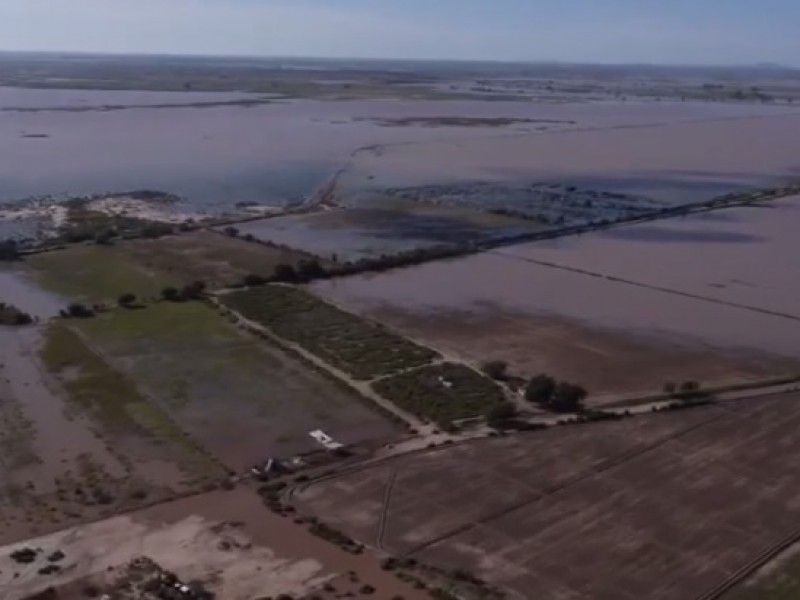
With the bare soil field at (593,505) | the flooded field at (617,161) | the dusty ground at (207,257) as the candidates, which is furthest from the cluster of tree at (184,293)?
the flooded field at (617,161)

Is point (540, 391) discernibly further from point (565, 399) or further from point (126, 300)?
point (126, 300)

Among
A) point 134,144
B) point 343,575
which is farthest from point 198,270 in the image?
point 134,144

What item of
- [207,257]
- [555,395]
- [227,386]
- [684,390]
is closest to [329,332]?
[227,386]

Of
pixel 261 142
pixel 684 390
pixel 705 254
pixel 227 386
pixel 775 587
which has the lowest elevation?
pixel 227 386

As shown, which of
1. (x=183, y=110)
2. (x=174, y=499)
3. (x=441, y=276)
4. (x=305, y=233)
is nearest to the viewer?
(x=174, y=499)

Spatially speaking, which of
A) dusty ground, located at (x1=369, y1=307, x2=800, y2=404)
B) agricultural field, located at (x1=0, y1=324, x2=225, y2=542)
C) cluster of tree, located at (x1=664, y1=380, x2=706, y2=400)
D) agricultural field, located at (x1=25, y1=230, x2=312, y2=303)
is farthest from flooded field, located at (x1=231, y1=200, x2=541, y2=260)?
cluster of tree, located at (x1=664, y1=380, x2=706, y2=400)

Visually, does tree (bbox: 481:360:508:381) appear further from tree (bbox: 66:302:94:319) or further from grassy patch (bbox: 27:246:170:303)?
grassy patch (bbox: 27:246:170:303)

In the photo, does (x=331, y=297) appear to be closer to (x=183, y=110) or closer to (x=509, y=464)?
(x=509, y=464)
